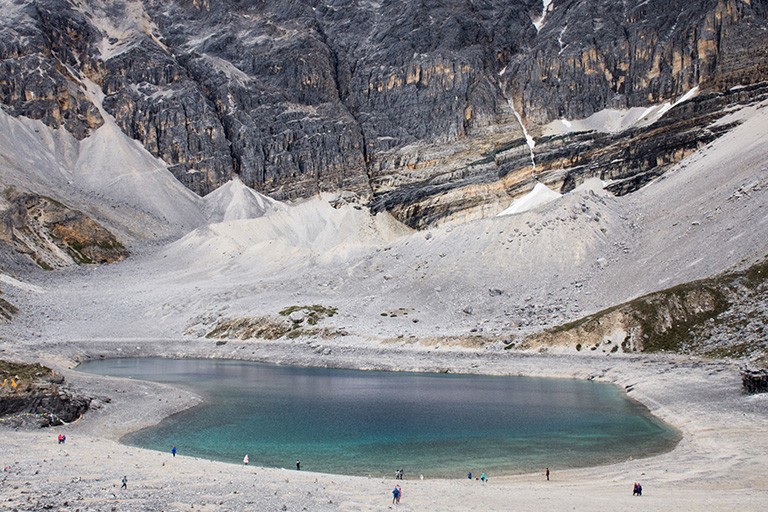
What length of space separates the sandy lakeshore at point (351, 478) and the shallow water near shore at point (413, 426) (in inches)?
91.5

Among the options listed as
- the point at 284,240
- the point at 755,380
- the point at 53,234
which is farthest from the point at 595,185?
A: the point at 53,234

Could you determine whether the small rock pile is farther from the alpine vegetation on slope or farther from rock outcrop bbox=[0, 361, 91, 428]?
rock outcrop bbox=[0, 361, 91, 428]

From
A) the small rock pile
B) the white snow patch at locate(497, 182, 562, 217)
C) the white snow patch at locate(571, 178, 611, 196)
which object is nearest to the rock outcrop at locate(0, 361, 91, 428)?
the small rock pile

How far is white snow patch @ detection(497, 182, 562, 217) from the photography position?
567ft

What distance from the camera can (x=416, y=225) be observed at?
184m

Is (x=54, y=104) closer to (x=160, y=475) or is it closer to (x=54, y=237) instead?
(x=54, y=237)

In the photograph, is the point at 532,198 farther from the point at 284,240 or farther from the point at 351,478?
the point at 351,478

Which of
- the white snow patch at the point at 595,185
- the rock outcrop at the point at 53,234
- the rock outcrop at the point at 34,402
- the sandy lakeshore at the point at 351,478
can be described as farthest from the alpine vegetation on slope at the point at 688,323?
the rock outcrop at the point at 53,234

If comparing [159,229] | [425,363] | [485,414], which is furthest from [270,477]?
[159,229]

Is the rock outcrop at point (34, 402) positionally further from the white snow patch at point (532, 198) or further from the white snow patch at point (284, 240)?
the white snow patch at point (532, 198)

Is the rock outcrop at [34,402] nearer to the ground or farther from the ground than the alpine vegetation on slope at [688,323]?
nearer to the ground

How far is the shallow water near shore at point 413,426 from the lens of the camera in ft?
124

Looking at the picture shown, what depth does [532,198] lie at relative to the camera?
176 metres

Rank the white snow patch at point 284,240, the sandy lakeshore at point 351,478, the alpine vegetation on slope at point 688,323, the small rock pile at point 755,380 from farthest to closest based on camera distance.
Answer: the white snow patch at point 284,240 → the alpine vegetation on slope at point 688,323 → the small rock pile at point 755,380 → the sandy lakeshore at point 351,478
